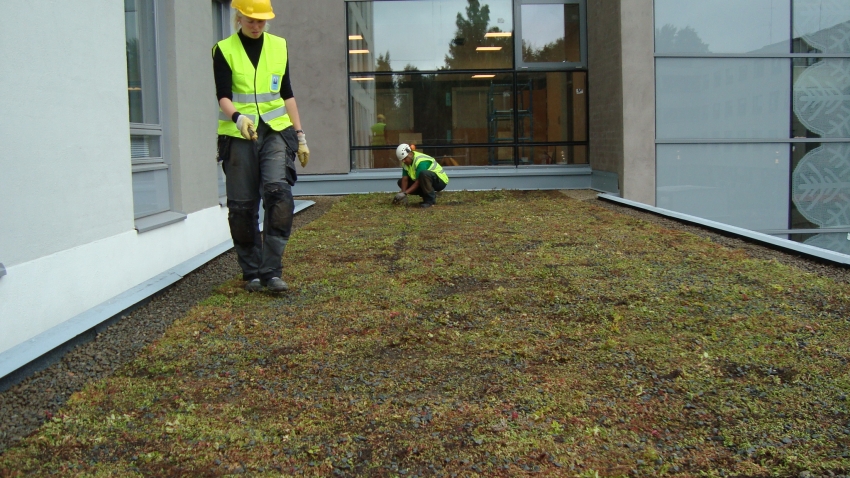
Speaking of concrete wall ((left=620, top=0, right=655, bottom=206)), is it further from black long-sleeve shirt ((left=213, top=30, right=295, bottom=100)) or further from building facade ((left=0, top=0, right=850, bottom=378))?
black long-sleeve shirt ((left=213, top=30, right=295, bottom=100))

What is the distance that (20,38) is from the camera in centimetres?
416

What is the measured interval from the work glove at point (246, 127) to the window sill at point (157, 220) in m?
1.17

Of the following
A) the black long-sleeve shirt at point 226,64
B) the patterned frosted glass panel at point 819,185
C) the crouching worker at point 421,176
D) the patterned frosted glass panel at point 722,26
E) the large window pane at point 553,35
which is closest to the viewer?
the black long-sleeve shirt at point 226,64

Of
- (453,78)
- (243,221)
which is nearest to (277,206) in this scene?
(243,221)

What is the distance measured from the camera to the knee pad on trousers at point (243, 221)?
561 centimetres

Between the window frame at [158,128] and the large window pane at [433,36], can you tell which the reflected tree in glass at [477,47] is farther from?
the window frame at [158,128]

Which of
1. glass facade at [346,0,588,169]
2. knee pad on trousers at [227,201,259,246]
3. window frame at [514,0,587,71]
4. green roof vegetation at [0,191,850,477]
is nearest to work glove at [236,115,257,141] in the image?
knee pad on trousers at [227,201,259,246]

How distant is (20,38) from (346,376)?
238 cm

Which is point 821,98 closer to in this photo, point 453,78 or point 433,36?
point 453,78

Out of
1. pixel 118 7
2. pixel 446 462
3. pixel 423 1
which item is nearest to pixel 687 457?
pixel 446 462

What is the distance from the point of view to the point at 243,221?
5.67m

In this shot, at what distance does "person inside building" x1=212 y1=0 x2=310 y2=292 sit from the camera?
5500mm

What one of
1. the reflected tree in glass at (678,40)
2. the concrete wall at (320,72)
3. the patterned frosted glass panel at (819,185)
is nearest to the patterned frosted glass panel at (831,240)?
the patterned frosted glass panel at (819,185)

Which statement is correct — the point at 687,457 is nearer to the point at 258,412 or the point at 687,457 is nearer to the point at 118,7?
the point at 258,412
